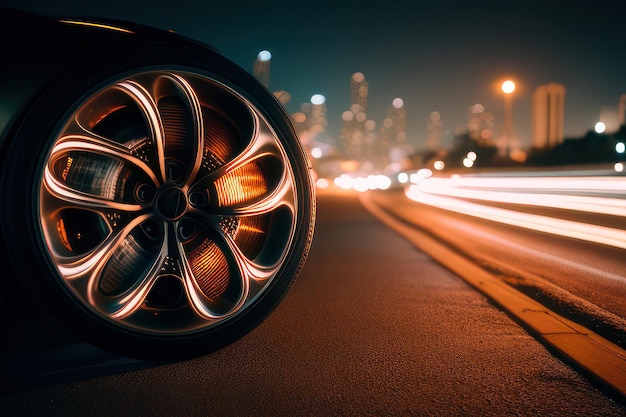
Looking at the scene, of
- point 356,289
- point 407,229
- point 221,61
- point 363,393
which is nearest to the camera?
point 363,393

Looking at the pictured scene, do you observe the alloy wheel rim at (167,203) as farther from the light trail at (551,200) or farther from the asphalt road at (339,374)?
the light trail at (551,200)

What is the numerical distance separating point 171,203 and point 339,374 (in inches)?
51.2

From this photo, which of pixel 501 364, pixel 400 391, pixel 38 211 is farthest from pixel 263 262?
pixel 501 364

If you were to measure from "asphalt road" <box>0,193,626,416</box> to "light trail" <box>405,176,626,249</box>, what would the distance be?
493cm

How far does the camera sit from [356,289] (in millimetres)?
5336

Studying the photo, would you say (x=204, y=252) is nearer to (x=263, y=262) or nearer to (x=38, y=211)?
(x=263, y=262)

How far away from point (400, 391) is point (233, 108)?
1829 mm

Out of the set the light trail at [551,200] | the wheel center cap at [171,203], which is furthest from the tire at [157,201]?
the light trail at [551,200]

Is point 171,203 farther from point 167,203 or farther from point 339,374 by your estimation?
point 339,374

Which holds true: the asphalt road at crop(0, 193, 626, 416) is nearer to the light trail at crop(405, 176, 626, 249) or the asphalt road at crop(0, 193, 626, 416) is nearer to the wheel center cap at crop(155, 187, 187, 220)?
the wheel center cap at crop(155, 187, 187, 220)

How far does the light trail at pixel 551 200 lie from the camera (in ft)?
28.2

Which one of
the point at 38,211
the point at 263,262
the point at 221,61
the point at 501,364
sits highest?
the point at 221,61

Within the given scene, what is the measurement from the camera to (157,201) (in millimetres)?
3064

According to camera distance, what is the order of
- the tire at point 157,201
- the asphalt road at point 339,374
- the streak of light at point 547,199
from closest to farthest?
the tire at point 157,201, the asphalt road at point 339,374, the streak of light at point 547,199
